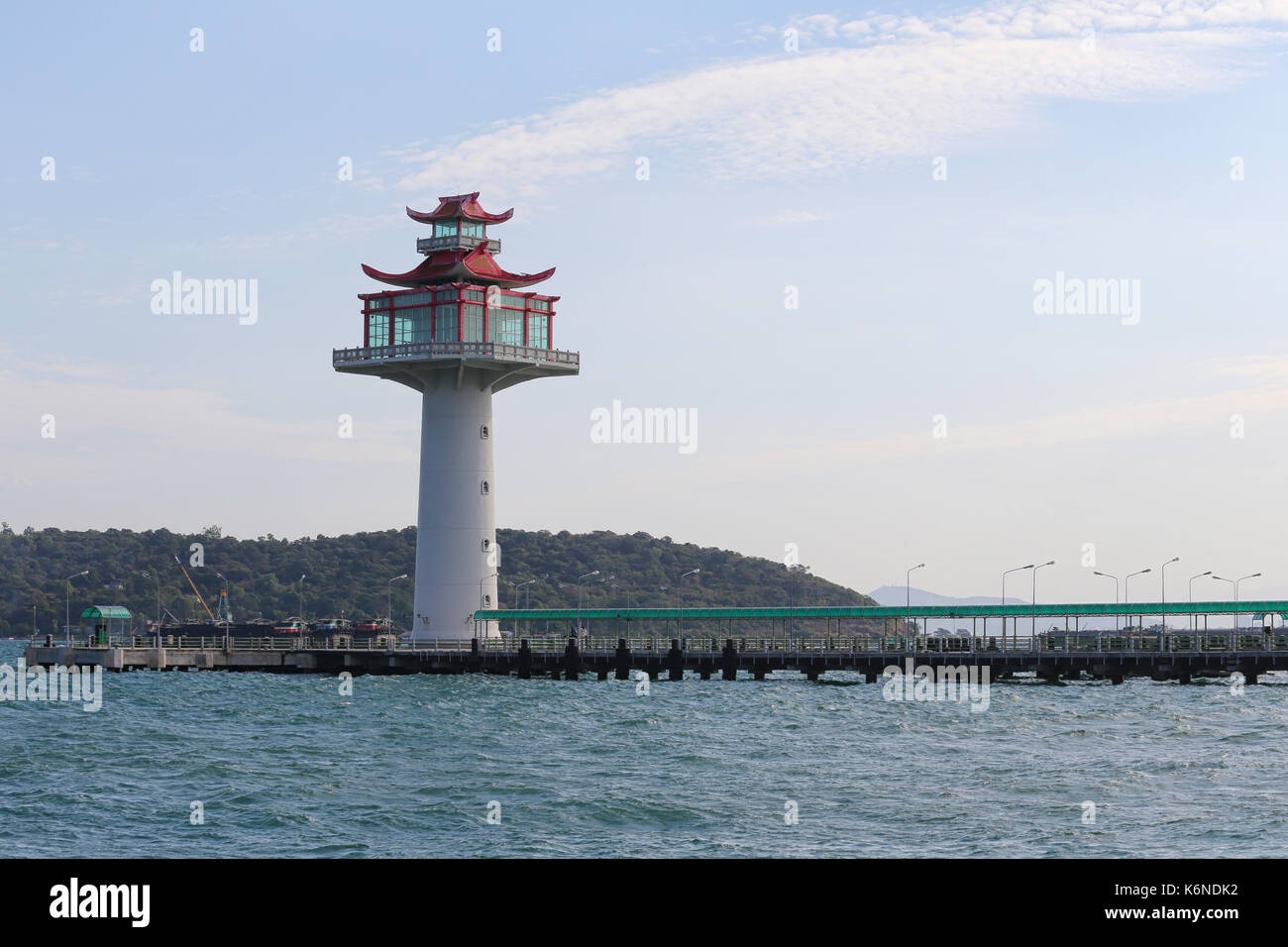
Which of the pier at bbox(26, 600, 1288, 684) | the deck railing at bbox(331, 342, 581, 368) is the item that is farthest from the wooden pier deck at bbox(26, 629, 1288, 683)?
the deck railing at bbox(331, 342, 581, 368)

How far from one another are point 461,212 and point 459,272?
Result: 4.84 m

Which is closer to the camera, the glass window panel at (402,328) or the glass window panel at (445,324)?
the glass window panel at (445,324)

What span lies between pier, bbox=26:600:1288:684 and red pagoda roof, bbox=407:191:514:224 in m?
29.7

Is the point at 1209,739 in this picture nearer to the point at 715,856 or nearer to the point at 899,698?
the point at 899,698

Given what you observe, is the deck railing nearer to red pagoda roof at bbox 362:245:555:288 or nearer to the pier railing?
red pagoda roof at bbox 362:245:555:288

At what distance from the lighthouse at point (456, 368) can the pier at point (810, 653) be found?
3440 millimetres

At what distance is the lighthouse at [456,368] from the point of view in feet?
350

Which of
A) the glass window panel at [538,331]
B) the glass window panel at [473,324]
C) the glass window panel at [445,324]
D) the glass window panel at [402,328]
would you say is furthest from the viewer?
the glass window panel at [538,331]

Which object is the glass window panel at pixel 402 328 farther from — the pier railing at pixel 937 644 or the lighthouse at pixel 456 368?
the pier railing at pixel 937 644

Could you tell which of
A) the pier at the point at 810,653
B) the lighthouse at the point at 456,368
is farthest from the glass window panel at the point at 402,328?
the pier at the point at 810,653

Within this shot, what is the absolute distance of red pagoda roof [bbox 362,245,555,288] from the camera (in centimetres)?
11000
